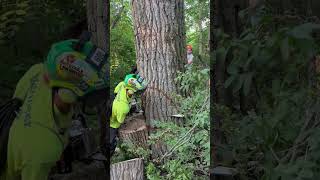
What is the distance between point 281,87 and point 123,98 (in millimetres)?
3839

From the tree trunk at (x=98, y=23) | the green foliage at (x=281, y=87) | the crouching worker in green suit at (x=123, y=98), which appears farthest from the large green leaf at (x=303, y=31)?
the crouching worker in green suit at (x=123, y=98)

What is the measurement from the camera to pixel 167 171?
446 centimetres

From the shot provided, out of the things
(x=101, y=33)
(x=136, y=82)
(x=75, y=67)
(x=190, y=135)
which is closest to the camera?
(x=75, y=67)

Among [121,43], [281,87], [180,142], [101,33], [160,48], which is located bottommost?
[180,142]

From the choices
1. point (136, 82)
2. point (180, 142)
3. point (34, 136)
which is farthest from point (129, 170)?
point (34, 136)

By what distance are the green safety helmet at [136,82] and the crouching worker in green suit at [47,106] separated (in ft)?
8.10

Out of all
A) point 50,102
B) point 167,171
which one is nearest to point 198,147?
point 167,171

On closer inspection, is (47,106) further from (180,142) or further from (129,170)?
(129,170)

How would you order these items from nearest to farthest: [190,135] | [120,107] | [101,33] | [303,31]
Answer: [303,31] → [101,33] → [190,135] → [120,107]

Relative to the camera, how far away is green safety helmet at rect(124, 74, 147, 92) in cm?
468

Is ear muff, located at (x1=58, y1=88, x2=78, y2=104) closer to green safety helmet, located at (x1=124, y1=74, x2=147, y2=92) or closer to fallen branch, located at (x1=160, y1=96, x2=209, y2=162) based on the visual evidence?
fallen branch, located at (x1=160, y1=96, x2=209, y2=162)

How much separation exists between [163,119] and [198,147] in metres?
0.55

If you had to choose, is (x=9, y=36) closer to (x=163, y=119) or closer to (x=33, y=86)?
(x=33, y=86)

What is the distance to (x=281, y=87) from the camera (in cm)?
82
